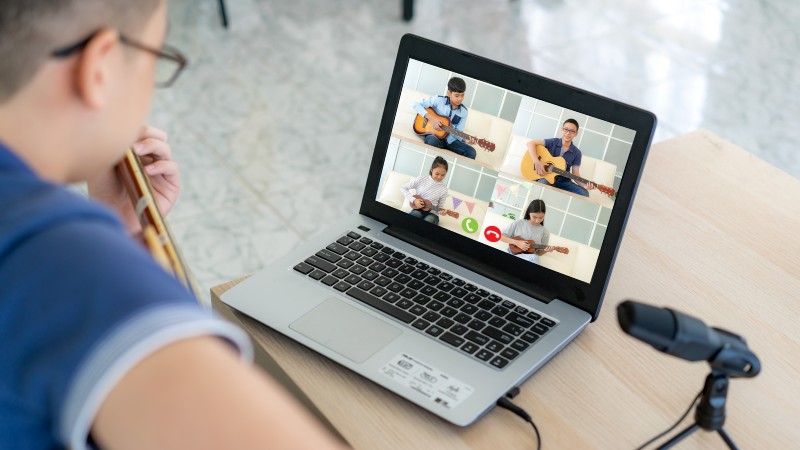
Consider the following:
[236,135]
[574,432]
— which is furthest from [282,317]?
[236,135]

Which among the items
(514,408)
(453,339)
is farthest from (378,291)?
(514,408)

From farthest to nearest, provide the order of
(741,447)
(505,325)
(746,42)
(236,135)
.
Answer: (746,42) < (236,135) < (505,325) < (741,447)

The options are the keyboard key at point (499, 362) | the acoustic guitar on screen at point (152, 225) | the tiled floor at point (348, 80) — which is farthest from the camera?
the tiled floor at point (348, 80)

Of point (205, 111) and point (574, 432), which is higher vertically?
point (574, 432)

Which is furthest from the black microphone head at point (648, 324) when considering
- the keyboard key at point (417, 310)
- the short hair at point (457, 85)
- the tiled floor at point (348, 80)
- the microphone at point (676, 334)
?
the tiled floor at point (348, 80)

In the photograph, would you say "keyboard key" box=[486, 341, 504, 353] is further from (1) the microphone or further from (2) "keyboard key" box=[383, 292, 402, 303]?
(1) the microphone

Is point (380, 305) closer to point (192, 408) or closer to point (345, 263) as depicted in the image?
point (345, 263)

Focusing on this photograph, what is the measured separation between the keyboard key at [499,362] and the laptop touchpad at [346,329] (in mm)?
112

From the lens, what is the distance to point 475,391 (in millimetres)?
896

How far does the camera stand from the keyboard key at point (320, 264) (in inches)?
41.8

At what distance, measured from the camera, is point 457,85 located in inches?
41.7

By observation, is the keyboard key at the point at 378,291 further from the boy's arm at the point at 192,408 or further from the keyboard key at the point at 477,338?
the boy's arm at the point at 192,408

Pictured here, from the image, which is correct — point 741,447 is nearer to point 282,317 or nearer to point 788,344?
point 788,344

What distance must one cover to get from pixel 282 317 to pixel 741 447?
1.67ft
